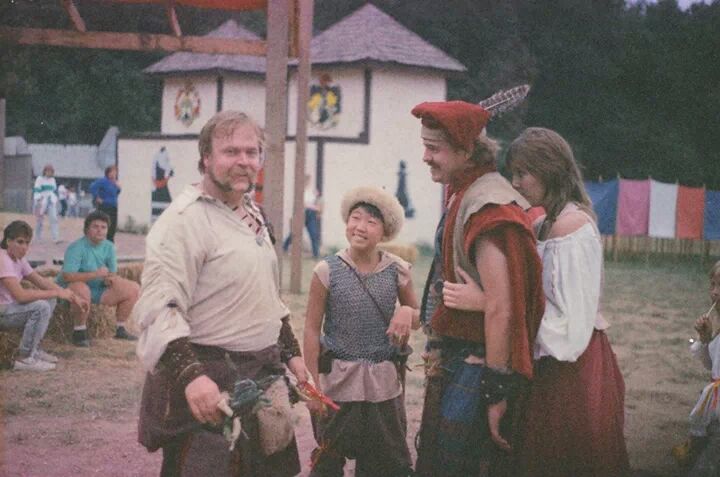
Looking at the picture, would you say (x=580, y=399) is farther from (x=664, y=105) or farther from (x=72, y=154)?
(x=72, y=154)

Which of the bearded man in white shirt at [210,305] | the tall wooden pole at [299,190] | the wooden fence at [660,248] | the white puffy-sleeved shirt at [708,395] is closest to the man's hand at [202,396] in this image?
the bearded man in white shirt at [210,305]

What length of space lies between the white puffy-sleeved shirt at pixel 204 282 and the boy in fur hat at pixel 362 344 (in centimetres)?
98

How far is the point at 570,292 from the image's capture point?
283 cm

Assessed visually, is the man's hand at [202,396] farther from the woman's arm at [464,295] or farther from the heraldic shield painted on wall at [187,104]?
the heraldic shield painted on wall at [187,104]

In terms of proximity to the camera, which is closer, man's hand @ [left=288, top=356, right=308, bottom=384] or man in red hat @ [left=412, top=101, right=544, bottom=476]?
man in red hat @ [left=412, top=101, right=544, bottom=476]

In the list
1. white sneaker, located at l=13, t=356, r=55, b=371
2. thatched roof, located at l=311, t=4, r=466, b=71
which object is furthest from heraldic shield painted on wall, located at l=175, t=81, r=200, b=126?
white sneaker, located at l=13, t=356, r=55, b=371

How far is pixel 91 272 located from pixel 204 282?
221 inches

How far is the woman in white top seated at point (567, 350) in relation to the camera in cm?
281

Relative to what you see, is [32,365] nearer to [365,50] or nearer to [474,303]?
[474,303]

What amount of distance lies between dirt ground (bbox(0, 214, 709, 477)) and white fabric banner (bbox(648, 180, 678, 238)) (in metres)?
8.80

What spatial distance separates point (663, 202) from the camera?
18781 millimetres

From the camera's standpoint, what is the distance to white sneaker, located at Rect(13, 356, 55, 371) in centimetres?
682

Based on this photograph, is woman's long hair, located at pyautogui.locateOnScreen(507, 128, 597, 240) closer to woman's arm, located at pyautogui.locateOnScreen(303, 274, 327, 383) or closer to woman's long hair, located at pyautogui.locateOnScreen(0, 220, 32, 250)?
woman's arm, located at pyautogui.locateOnScreen(303, 274, 327, 383)

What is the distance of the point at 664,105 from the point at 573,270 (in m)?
8.21
